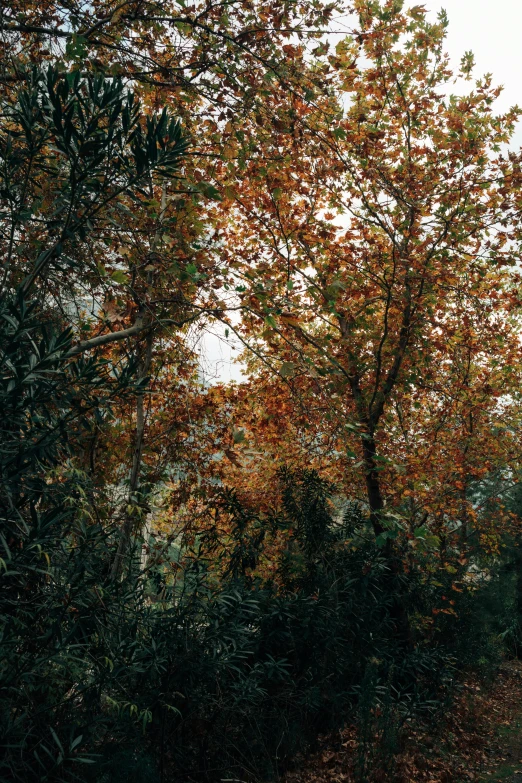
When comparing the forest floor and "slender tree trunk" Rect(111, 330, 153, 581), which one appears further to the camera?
the forest floor

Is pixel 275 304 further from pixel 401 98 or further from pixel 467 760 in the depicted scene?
pixel 467 760

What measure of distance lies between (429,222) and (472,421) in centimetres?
593

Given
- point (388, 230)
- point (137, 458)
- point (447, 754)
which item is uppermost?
point (388, 230)

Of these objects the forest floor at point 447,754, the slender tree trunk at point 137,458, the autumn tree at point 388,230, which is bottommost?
the forest floor at point 447,754

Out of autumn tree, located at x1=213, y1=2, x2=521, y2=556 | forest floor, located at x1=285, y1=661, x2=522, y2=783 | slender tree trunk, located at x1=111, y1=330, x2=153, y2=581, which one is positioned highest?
autumn tree, located at x1=213, y1=2, x2=521, y2=556

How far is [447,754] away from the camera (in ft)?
23.5

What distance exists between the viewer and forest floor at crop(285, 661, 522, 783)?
6227 millimetres

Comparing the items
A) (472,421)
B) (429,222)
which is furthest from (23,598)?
(472,421)

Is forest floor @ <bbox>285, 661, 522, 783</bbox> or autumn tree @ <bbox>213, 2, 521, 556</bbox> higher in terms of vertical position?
autumn tree @ <bbox>213, 2, 521, 556</bbox>

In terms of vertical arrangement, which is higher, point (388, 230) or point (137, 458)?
point (388, 230)

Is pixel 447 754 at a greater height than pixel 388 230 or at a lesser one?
lesser

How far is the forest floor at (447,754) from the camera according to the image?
623cm

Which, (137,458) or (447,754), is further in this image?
(447,754)

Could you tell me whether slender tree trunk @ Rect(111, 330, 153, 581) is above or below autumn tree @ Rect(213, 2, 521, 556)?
below
